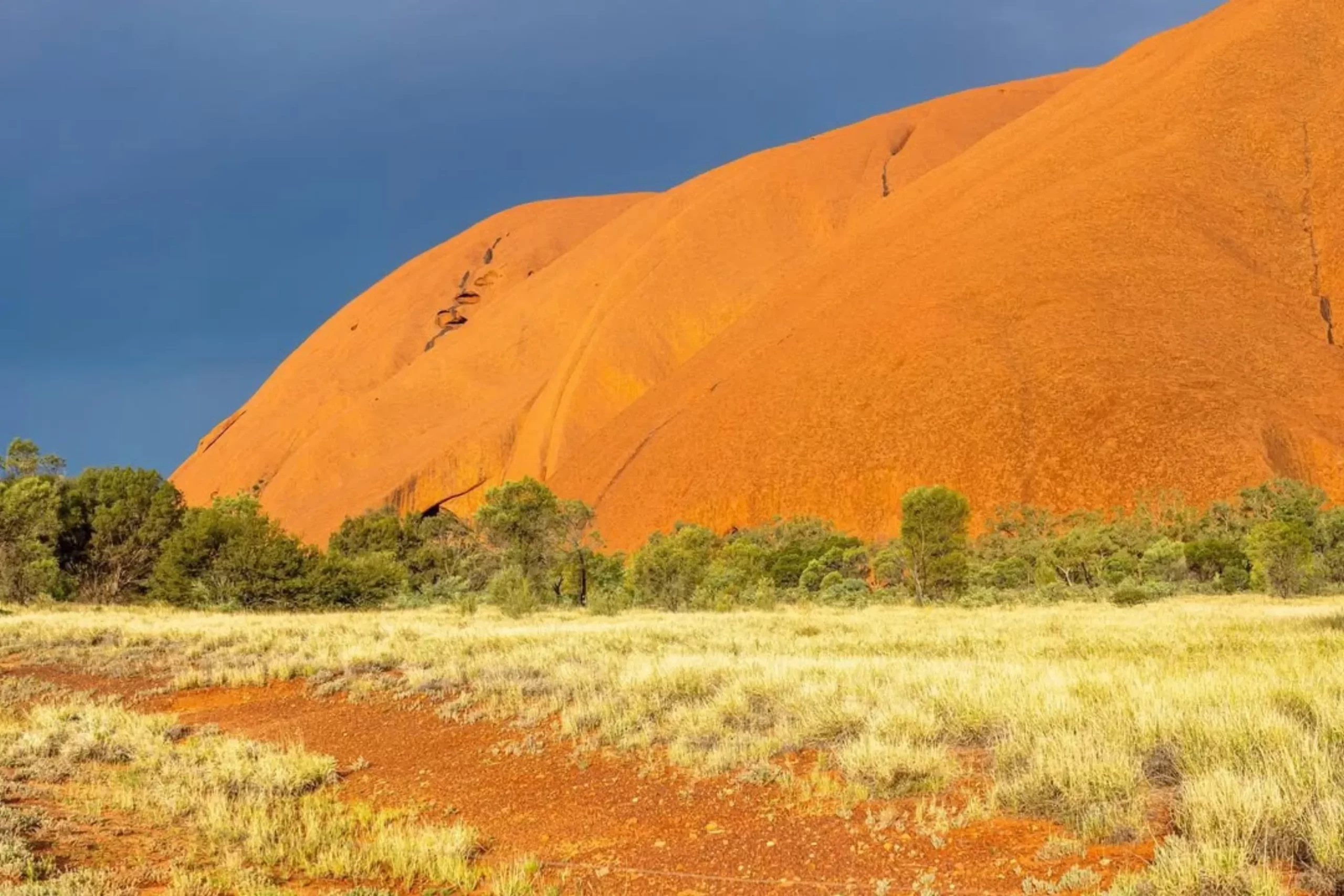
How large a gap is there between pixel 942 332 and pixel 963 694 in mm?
45797

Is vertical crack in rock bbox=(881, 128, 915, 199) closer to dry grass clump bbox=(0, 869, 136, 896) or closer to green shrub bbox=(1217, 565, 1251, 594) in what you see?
green shrub bbox=(1217, 565, 1251, 594)

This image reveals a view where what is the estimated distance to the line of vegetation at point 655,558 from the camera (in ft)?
90.4

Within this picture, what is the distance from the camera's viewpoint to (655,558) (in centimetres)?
3094

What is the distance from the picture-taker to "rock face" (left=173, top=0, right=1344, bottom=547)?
4344 cm

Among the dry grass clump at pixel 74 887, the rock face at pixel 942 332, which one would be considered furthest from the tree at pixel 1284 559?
the dry grass clump at pixel 74 887

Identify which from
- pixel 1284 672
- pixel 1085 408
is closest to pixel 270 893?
pixel 1284 672

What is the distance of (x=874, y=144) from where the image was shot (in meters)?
84.8

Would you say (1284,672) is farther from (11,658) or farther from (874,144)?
(874,144)

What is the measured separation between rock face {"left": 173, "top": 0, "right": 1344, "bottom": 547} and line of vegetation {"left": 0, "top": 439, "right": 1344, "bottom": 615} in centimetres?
480

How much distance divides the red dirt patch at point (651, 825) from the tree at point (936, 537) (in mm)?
22442

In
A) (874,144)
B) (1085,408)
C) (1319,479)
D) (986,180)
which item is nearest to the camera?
(1319,479)

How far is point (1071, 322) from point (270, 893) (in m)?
49.2

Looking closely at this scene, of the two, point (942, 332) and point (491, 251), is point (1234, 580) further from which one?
point (491, 251)

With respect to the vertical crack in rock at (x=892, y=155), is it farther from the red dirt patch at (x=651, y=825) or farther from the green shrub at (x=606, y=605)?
the red dirt patch at (x=651, y=825)
